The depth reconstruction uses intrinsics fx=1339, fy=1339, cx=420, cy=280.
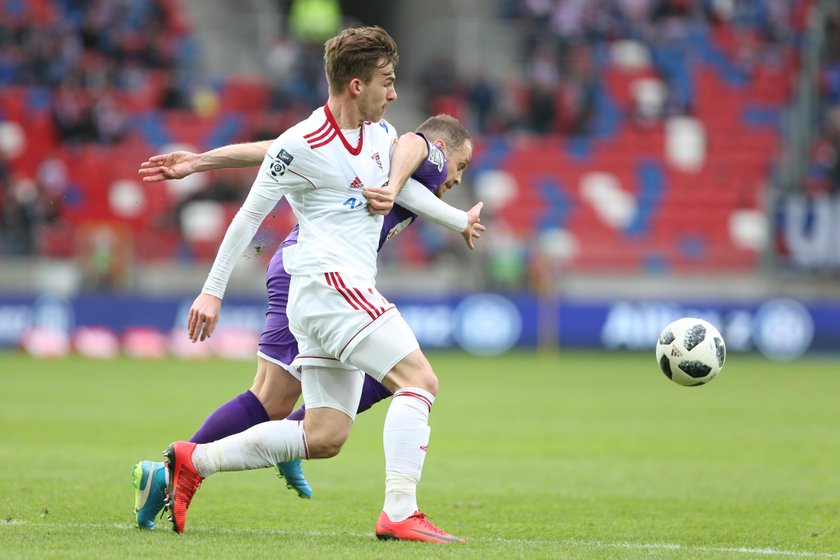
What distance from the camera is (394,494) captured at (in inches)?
232

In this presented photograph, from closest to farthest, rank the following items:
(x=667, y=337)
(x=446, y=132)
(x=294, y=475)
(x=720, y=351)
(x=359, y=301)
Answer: (x=359, y=301) → (x=446, y=132) → (x=294, y=475) → (x=720, y=351) → (x=667, y=337)

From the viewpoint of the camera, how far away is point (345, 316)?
589cm

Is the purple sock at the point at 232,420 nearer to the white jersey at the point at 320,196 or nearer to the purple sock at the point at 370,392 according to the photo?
the purple sock at the point at 370,392

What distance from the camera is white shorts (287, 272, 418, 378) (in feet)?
19.3

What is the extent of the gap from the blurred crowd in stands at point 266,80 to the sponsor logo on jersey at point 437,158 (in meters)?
16.7

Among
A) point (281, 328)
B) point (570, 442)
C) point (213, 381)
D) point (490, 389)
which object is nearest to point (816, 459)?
point (570, 442)

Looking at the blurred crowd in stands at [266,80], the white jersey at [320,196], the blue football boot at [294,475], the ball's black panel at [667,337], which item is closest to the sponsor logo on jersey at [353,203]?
the white jersey at [320,196]

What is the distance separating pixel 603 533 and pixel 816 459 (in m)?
4.24

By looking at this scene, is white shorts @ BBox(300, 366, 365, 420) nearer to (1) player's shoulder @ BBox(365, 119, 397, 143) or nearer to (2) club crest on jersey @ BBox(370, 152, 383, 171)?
(2) club crest on jersey @ BBox(370, 152, 383, 171)

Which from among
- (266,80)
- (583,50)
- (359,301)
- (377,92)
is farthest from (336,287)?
(583,50)

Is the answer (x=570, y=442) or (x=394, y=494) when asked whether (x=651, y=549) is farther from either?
(x=570, y=442)

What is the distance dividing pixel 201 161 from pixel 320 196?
603 mm

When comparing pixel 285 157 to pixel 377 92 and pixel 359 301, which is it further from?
pixel 359 301

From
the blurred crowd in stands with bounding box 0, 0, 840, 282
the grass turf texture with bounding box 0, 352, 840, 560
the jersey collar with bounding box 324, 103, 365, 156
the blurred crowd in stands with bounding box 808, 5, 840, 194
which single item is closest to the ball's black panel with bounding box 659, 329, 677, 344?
the grass turf texture with bounding box 0, 352, 840, 560
